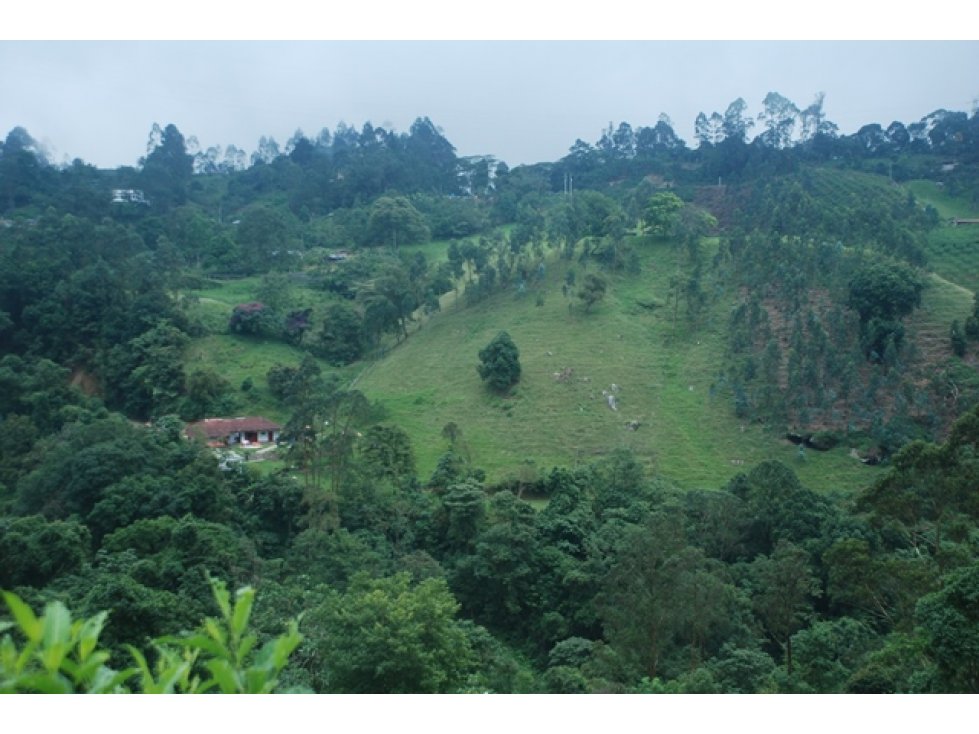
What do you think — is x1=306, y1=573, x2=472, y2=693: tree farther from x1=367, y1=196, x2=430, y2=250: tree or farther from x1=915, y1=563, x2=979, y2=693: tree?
x1=367, y1=196, x2=430, y2=250: tree

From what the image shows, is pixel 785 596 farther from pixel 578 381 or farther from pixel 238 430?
pixel 238 430

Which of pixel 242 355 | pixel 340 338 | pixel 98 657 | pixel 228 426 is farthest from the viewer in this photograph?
pixel 340 338

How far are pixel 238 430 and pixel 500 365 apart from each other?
362 inches

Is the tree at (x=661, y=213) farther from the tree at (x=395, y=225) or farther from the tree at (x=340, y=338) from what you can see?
the tree at (x=340, y=338)

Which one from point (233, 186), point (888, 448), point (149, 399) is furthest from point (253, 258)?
point (888, 448)

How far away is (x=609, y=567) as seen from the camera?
16125 millimetres

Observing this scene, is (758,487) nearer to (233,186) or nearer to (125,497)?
(125,497)

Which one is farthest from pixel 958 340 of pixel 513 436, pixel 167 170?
pixel 167 170

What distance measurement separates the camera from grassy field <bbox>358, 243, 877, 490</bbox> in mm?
24562

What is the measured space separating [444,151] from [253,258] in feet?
106

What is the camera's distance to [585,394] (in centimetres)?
2841

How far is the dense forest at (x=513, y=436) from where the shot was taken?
37.1ft

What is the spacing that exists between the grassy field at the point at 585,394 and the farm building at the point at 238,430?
4.20m

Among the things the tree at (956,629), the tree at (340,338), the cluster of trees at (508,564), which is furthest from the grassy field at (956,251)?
the tree at (956,629)
